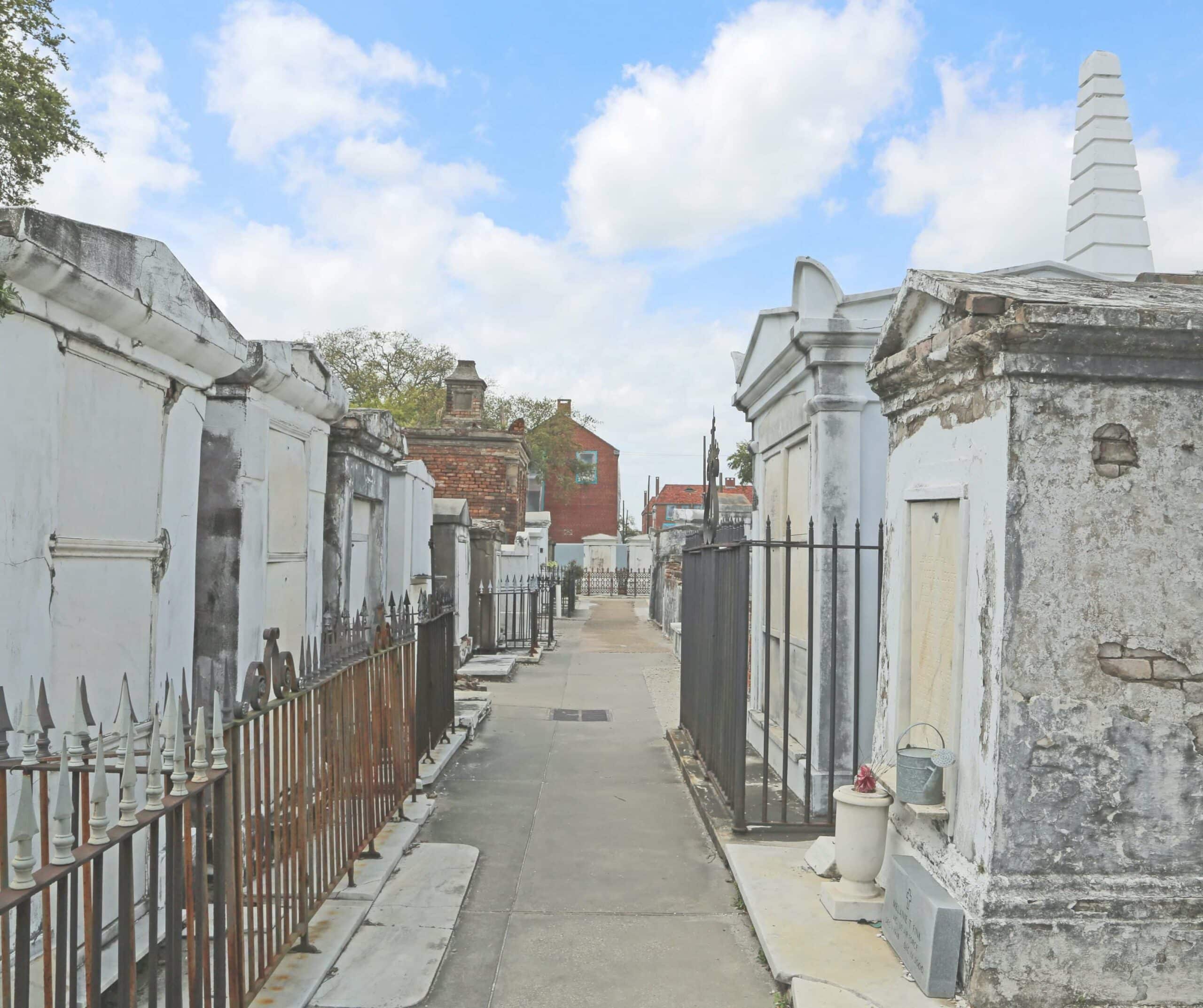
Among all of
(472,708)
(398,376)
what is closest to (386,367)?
(398,376)

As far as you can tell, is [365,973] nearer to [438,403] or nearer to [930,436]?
[930,436]

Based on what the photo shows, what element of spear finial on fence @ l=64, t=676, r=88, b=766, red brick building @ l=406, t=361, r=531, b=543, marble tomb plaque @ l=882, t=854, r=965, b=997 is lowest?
marble tomb plaque @ l=882, t=854, r=965, b=997

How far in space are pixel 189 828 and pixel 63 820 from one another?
752mm

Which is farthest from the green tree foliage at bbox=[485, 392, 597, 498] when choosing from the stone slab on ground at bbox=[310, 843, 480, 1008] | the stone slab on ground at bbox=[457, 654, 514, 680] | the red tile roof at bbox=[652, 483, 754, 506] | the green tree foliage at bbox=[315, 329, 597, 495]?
the stone slab on ground at bbox=[310, 843, 480, 1008]

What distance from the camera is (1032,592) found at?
3.54 metres

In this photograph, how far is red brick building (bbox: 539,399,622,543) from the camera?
51.7m

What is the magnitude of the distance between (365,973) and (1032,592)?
3149mm

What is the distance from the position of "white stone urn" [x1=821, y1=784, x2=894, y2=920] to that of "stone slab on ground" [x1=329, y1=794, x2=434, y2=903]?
92.1 inches

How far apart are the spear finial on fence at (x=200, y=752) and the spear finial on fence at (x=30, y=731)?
1.40ft

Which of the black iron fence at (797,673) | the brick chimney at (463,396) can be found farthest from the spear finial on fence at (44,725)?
the brick chimney at (463,396)

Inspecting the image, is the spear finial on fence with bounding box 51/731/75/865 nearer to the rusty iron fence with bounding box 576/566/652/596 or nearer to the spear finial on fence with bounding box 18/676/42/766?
the spear finial on fence with bounding box 18/676/42/766

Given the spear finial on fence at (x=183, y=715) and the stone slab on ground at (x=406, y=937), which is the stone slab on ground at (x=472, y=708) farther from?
the spear finial on fence at (x=183, y=715)

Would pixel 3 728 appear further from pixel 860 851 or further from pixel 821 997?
pixel 860 851

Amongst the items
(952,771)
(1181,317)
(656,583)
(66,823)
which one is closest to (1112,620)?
(952,771)
